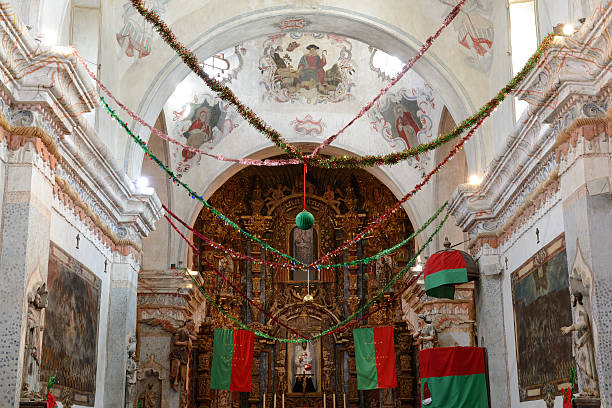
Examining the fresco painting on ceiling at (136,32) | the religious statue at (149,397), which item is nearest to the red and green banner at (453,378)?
the fresco painting on ceiling at (136,32)

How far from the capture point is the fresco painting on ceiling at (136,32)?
12727 millimetres

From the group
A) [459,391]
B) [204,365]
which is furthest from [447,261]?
[204,365]

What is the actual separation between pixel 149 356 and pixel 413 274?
6.59 metres

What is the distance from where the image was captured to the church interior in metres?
8.12

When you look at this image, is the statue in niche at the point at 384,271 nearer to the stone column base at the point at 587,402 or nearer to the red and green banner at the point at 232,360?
the red and green banner at the point at 232,360

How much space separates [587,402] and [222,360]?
11924mm

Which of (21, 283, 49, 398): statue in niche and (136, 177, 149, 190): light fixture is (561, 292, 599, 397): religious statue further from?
(136, 177, 149, 190): light fixture

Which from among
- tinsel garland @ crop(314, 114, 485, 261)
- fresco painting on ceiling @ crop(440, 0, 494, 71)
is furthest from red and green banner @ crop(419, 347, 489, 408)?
fresco painting on ceiling @ crop(440, 0, 494, 71)

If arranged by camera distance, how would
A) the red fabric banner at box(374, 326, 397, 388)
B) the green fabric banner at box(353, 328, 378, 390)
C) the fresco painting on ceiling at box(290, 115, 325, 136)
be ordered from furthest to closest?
the fresco painting on ceiling at box(290, 115, 325, 136) < the green fabric banner at box(353, 328, 378, 390) < the red fabric banner at box(374, 326, 397, 388)

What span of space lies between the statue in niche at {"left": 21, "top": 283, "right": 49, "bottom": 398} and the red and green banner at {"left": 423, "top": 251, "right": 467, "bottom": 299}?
6.09 metres

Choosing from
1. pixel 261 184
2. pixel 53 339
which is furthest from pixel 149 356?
pixel 261 184

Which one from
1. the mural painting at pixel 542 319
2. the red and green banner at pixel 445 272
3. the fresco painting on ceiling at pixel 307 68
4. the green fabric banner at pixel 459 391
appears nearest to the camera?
the mural painting at pixel 542 319

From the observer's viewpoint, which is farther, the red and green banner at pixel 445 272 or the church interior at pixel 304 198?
the red and green banner at pixel 445 272

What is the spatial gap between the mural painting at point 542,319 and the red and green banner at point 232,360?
850 centimetres
